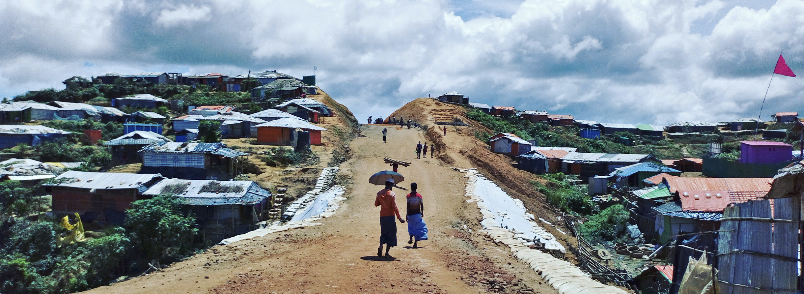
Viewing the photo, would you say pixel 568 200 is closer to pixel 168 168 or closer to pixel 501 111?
pixel 168 168

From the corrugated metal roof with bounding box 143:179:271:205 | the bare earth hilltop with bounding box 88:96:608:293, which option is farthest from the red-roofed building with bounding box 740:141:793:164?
the corrugated metal roof with bounding box 143:179:271:205

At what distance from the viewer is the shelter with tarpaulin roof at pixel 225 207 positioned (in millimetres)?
22094

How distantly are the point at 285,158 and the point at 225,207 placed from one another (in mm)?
8646

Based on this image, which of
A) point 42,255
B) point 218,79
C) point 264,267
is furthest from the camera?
point 218,79

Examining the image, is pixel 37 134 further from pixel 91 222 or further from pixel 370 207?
pixel 370 207

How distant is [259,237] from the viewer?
44.1 feet

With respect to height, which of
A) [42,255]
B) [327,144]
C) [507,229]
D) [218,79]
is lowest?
[42,255]

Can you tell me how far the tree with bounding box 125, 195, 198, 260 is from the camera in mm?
18578

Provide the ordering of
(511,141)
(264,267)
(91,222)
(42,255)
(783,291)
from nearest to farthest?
(783,291) → (264,267) → (42,255) → (91,222) → (511,141)

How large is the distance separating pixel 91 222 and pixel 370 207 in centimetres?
1296

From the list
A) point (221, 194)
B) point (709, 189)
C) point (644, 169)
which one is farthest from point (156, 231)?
point (644, 169)

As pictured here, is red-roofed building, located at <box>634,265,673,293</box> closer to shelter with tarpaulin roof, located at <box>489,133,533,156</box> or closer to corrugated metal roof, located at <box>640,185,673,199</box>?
corrugated metal roof, located at <box>640,185,673,199</box>

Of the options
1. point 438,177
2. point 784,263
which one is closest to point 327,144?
point 438,177

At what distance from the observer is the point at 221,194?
22.7m
